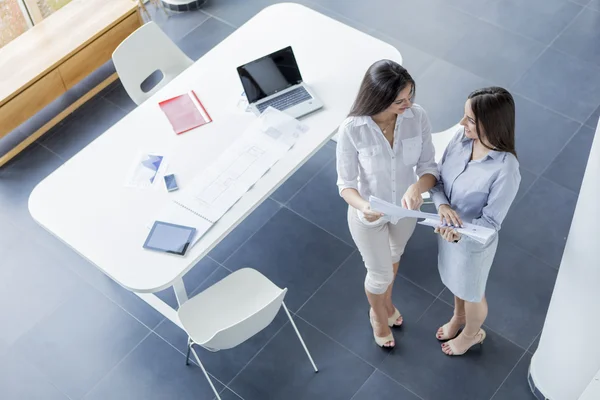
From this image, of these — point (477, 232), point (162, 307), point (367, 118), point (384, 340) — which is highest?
point (367, 118)

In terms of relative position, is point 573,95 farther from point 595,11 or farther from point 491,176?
point 491,176

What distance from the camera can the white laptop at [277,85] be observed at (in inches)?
164

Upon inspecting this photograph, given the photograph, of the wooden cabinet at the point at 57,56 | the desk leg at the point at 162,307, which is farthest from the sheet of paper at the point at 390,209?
the wooden cabinet at the point at 57,56

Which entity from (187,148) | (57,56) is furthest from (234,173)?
(57,56)

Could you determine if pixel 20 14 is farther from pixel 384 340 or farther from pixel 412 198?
pixel 412 198

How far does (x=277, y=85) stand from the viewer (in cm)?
422

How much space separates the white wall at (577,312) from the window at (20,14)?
4.28 meters

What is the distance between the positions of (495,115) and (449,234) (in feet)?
1.74

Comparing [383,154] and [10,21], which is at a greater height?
[383,154]

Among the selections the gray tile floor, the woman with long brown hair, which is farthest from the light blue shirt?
the gray tile floor

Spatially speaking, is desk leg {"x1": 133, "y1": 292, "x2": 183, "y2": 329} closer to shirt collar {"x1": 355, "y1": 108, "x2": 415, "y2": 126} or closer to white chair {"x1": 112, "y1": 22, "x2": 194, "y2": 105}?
white chair {"x1": 112, "y1": 22, "x2": 194, "y2": 105}

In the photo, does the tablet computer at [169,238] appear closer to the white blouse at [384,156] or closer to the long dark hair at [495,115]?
the white blouse at [384,156]

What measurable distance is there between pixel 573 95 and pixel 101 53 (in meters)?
3.31

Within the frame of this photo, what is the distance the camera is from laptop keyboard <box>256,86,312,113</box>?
13.7 feet
